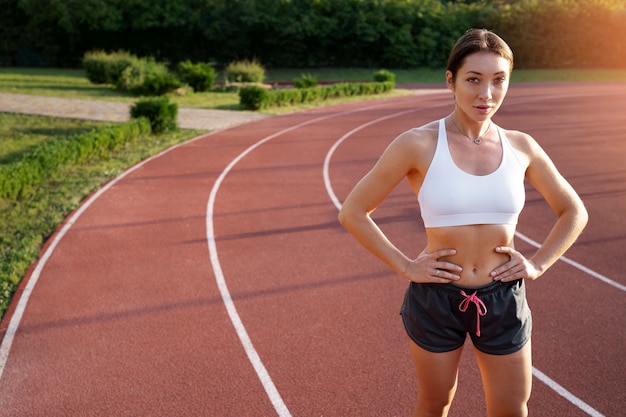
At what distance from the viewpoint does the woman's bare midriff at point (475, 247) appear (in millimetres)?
2680

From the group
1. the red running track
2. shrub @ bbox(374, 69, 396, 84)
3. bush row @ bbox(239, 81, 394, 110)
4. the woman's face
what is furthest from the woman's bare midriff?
shrub @ bbox(374, 69, 396, 84)

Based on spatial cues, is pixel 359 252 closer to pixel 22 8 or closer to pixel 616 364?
pixel 616 364

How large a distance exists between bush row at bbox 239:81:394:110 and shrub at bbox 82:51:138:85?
299 inches

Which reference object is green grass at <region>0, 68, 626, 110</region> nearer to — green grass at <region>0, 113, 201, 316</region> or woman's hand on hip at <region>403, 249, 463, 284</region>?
green grass at <region>0, 113, 201, 316</region>

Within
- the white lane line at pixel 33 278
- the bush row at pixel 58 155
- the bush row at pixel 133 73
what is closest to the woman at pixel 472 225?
the white lane line at pixel 33 278

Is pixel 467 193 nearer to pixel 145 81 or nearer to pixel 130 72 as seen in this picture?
pixel 145 81

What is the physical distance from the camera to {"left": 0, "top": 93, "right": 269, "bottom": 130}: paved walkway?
19594 mm

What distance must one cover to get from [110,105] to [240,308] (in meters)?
17.8

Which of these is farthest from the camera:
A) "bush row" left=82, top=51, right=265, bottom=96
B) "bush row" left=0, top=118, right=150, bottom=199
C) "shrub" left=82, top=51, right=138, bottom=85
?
"shrub" left=82, top=51, right=138, bottom=85

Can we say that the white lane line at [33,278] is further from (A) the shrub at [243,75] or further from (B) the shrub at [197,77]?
(A) the shrub at [243,75]

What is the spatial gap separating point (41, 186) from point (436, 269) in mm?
10537

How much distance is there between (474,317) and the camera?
2.71 m

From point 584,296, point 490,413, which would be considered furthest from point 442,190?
point 584,296

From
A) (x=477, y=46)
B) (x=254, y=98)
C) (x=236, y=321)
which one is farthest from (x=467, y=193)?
(x=254, y=98)
